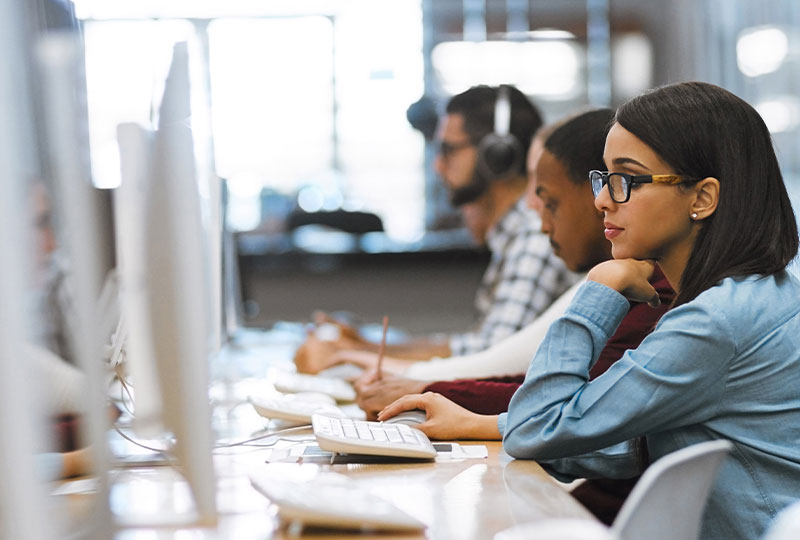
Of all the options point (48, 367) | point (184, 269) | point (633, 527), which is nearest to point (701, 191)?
point (633, 527)

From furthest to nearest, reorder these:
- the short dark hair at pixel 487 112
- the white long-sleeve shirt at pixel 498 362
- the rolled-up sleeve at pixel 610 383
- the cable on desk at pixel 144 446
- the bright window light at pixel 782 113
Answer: the bright window light at pixel 782 113
the short dark hair at pixel 487 112
the white long-sleeve shirt at pixel 498 362
the cable on desk at pixel 144 446
the rolled-up sleeve at pixel 610 383

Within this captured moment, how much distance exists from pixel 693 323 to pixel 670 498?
316 millimetres

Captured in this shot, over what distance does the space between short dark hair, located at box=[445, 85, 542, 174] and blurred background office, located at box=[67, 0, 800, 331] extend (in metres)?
2.01

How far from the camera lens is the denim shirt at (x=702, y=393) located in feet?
3.60

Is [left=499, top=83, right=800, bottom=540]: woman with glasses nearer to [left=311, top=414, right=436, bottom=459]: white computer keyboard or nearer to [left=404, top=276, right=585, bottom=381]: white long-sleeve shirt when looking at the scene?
[left=311, top=414, right=436, bottom=459]: white computer keyboard

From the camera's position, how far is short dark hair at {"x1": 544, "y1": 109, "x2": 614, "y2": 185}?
5.80ft

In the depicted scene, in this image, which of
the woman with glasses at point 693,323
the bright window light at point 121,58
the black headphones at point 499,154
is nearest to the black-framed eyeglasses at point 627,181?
the woman with glasses at point 693,323

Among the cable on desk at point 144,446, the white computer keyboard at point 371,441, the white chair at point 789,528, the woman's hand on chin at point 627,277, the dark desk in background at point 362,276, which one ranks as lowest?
the dark desk in background at point 362,276

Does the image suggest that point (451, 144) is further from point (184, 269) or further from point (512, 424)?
point (184, 269)

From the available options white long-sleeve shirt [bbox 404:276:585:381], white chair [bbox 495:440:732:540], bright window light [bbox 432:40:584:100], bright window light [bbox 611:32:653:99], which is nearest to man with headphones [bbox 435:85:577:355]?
white long-sleeve shirt [bbox 404:276:585:381]

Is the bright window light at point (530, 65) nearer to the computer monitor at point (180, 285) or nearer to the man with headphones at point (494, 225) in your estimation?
the man with headphones at point (494, 225)

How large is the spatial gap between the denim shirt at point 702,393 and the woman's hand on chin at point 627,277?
3cm

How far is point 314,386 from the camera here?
6.17 feet

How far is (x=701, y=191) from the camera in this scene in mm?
1205
